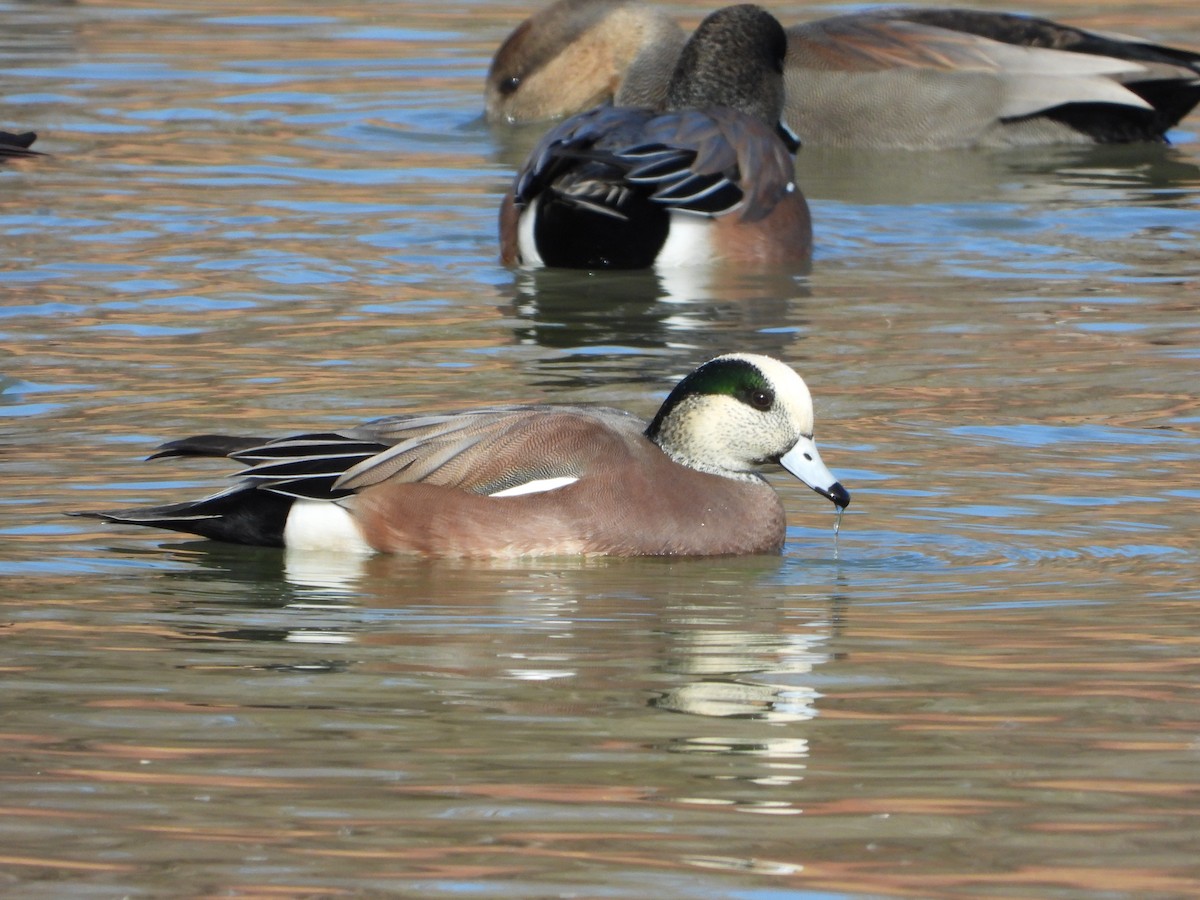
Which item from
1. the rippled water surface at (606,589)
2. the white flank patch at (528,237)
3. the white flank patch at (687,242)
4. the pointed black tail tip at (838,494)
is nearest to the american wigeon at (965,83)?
the rippled water surface at (606,589)

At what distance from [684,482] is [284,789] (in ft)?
7.79

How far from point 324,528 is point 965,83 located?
7.79m

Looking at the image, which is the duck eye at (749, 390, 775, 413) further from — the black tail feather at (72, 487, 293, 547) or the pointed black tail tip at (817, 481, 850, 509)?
the black tail feather at (72, 487, 293, 547)

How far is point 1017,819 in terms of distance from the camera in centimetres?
378

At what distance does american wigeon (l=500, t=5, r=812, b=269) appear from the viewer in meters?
9.48

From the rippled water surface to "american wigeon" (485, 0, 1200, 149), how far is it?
103 centimetres

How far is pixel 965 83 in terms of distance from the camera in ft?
42.7

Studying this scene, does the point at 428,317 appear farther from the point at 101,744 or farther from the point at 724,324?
the point at 101,744

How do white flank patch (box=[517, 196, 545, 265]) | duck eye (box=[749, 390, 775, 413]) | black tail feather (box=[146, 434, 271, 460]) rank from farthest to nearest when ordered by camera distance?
white flank patch (box=[517, 196, 545, 265])
duck eye (box=[749, 390, 775, 413])
black tail feather (box=[146, 434, 271, 460])

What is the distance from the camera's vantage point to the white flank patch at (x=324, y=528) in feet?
19.5

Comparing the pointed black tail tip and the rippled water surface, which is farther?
the pointed black tail tip

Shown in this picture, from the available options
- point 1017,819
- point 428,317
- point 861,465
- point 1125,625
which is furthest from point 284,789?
point 428,317

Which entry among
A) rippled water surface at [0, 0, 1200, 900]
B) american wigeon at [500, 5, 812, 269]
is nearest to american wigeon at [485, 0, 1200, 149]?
rippled water surface at [0, 0, 1200, 900]

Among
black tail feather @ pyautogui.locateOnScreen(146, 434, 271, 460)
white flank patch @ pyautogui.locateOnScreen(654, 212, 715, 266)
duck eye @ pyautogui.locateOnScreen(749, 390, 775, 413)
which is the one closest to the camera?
black tail feather @ pyautogui.locateOnScreen(146, 434, 271, 460)
